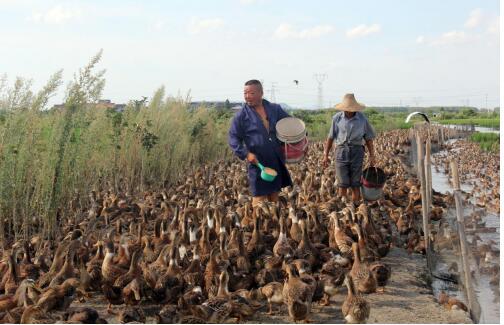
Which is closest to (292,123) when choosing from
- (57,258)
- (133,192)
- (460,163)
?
(57,258)

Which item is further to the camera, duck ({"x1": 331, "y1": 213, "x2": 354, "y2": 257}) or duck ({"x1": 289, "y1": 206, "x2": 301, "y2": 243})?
duck ({"x1": 289, "y1": 206, "x2": 301, "y2": 243})

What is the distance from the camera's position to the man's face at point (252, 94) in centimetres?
807

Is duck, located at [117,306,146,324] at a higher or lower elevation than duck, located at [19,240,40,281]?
lower

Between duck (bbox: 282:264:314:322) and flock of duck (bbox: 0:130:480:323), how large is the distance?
11 mm

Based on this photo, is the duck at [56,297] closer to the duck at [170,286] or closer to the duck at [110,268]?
the duck at [110,268]

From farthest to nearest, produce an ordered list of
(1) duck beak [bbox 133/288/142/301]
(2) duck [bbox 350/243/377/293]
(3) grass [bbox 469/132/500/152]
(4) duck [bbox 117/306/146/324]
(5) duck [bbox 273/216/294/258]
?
(3) grass [bbox 469/132/500/152] < (5) duck [bbox 273/216/294/258] < (2) duck [bbox 350/243/377/293] < (1) duck beak [bbox 133/288/142/301] < (4) duck [bbox 117/306/146/324]

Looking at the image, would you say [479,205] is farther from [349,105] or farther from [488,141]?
[488,141]

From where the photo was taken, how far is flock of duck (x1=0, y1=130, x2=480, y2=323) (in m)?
5.86

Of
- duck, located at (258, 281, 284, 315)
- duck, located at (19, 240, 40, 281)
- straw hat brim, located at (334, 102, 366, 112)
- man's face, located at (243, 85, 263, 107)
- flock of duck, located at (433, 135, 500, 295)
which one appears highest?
man's face, located at (243, 85, 263, 107)

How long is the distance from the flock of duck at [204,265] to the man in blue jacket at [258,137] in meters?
0.61

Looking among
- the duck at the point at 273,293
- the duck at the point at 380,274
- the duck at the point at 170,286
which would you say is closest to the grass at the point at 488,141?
the duck at the point at 380,274

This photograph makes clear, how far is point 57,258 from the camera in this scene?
7.00 m

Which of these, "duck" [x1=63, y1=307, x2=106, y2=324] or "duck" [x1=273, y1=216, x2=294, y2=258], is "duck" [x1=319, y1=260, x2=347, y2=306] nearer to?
"duck" [x1=273, y1=216, x2=294, y2=258]

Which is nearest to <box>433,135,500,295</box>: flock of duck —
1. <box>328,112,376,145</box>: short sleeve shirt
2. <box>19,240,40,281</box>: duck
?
<box>328,112,376,145</box>: short sleeve shirt
